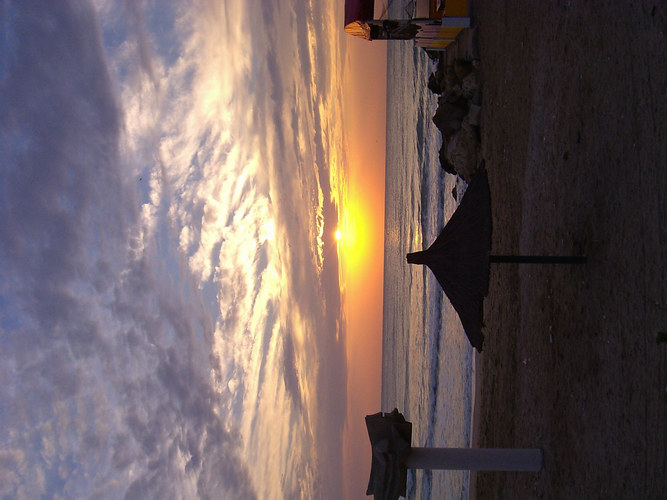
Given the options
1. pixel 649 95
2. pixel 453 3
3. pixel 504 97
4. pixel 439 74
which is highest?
pixel 453 3

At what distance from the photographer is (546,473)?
18.1 feet

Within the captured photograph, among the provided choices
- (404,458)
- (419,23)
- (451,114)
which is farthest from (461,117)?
(404,458)

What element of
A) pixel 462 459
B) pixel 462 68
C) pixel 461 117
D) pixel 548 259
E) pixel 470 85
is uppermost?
pixel 462 68

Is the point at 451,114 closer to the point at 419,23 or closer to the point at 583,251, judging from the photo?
the point at 419,23

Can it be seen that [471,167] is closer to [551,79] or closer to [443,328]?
[551,79]

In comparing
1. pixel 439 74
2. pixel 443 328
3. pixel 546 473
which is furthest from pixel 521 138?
pixel 443 328

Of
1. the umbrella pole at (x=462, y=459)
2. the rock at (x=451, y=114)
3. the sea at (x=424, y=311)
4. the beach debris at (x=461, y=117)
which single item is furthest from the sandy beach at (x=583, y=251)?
the sea at (x=424, y=311)

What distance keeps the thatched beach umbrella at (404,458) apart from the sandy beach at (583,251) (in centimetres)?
49

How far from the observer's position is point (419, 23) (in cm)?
1068

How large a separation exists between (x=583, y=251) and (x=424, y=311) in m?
18.2

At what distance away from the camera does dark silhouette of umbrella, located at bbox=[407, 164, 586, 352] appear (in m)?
5.12

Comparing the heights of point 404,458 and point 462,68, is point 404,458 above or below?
below

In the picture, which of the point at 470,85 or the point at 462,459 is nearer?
the point at 462,459

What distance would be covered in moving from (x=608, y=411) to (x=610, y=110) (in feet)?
9.41
